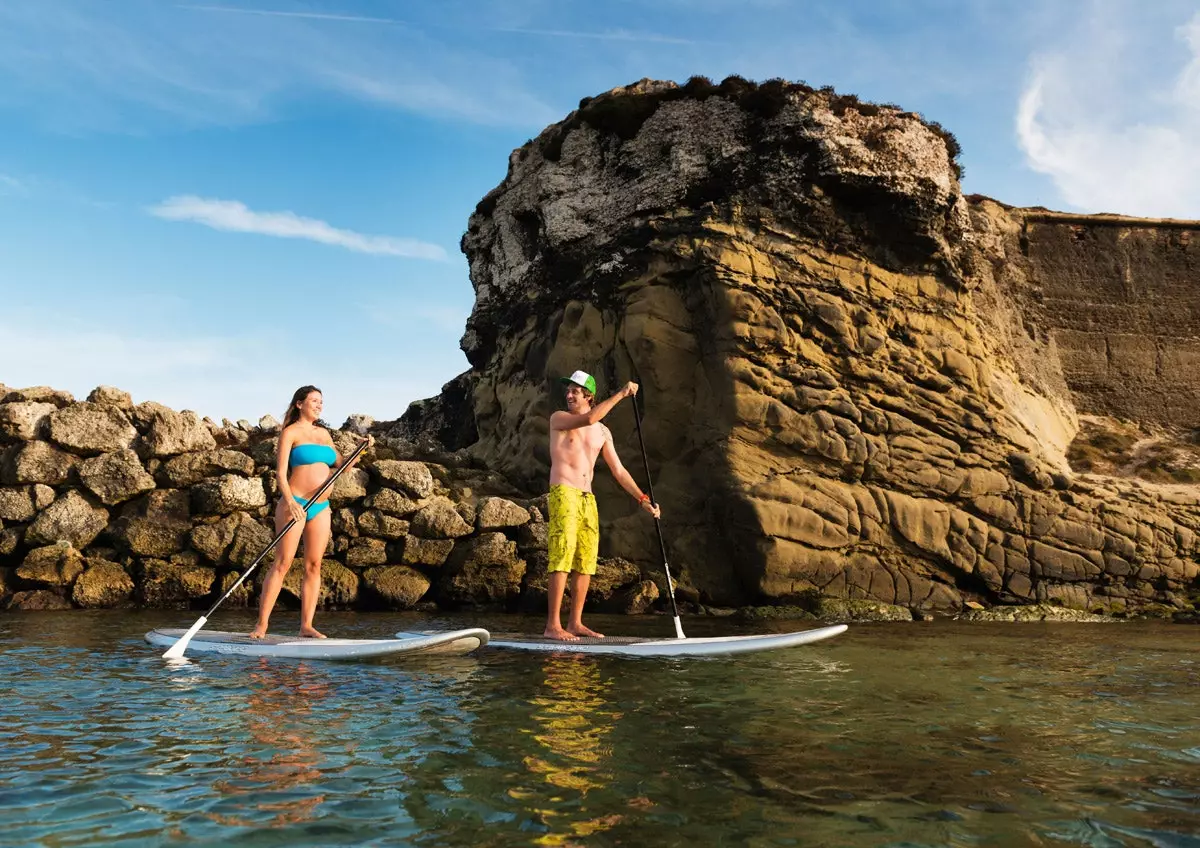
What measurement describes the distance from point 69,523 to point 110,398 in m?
2.45

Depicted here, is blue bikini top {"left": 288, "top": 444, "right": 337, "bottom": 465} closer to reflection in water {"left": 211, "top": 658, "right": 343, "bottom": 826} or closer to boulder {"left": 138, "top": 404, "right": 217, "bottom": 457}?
reflection in water {"left": 211, "top": 658, "right": 343, "bottom": 826}

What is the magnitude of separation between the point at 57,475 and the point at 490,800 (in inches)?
589

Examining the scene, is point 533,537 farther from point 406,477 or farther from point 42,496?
point 42,496

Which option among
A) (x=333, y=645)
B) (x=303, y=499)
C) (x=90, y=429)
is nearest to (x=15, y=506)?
(x=90, y=429)

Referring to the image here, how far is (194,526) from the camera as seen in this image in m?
15.7

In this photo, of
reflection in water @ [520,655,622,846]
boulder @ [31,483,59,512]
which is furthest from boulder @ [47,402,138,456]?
reflection in water @ [520,655,622,846]

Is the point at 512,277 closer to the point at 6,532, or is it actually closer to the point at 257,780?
the point at 6,532

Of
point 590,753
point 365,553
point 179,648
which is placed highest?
point 365,553

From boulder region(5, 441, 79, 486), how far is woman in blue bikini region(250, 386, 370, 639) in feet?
28.0

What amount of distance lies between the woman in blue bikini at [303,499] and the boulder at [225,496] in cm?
685

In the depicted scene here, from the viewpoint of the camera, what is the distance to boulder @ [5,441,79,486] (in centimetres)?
1559

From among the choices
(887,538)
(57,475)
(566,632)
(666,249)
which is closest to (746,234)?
(666,249)

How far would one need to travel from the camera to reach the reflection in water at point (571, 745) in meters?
3.64

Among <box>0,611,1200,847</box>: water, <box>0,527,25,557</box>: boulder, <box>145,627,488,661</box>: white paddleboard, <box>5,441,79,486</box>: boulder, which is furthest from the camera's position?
<box>5,441,79,486</box>: boulder
